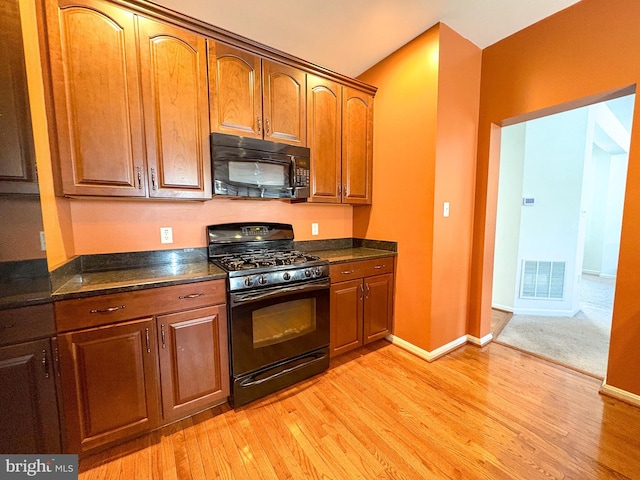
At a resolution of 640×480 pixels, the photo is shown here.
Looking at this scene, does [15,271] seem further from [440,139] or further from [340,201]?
[440,139]

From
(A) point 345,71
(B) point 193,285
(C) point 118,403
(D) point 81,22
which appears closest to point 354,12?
(A) point 345,71

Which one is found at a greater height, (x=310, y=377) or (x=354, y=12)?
(x=354, y=12)

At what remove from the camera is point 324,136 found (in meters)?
2.42

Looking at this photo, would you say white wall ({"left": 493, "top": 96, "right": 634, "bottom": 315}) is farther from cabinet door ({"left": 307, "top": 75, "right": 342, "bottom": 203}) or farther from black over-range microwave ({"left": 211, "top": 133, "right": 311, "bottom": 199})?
black over-range microwave ({"left": 211, "top": 133, "right": 311, "bottom": 199})

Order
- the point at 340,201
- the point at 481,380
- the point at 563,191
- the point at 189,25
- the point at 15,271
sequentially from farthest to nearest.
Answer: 1. the point at 563,191
2. the point at 340,201
3. the point at 481,380
4. the point at 189,25
5. the point at 15,271

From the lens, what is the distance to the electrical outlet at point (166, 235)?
2023 mm

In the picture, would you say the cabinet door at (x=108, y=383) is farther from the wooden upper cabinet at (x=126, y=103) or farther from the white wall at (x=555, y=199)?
the white wall at (x=555, y=199)

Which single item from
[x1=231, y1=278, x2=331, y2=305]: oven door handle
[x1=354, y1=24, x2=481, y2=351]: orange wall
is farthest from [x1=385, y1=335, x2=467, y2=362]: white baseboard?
[x1=231, y1=278, x2=331, y2=305]: oven door handle

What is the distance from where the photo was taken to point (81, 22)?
1.47 metres

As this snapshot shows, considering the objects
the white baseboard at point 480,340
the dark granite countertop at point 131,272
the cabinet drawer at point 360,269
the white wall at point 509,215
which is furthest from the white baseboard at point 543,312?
the dark granite countertop at point 131,272

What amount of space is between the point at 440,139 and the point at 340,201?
1.00 meters

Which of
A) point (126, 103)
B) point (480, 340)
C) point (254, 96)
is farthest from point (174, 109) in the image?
point (480, 340)

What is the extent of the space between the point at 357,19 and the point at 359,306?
7.60ft

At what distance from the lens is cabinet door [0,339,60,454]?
1058 millimetres
